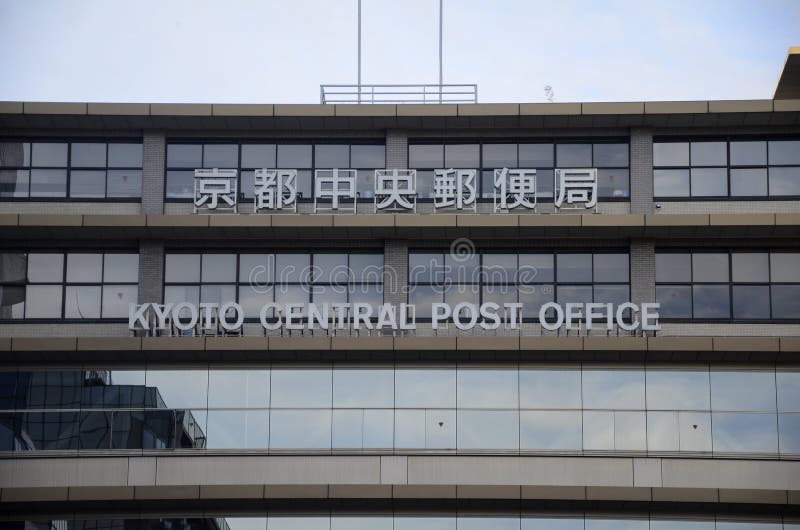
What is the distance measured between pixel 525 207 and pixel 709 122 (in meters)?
6.71

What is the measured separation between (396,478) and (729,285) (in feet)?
41.4

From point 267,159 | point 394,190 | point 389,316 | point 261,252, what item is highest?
point 267,159

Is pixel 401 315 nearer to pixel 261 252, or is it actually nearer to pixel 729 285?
pixel 261 252

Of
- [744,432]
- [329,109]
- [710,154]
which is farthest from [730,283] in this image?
[329,109]

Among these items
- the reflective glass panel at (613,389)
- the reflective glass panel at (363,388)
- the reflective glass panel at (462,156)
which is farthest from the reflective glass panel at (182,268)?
the reflective glass panel at (613,389)

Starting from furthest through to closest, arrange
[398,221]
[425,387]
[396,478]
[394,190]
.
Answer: [394,190] → [398,221] → [425,387] → [396,478]

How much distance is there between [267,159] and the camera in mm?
44438

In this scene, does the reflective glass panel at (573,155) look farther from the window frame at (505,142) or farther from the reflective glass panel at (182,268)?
the reflective glass panel at (182,268)

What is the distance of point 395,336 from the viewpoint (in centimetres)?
4150

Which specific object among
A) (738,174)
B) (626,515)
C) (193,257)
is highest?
(738,174)

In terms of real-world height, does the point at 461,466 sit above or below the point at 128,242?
below

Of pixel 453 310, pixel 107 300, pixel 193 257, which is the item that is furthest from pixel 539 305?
pixel 107 300

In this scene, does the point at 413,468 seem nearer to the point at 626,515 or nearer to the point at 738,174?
the point at 626,515

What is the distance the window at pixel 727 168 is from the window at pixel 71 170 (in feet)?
58.4
